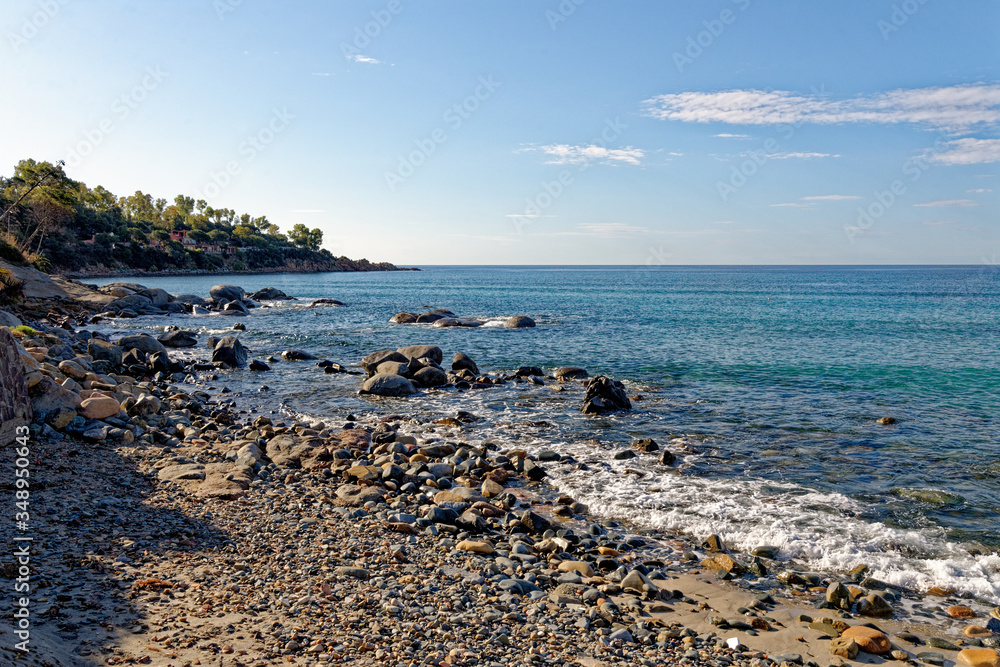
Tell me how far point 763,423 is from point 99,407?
1860cm

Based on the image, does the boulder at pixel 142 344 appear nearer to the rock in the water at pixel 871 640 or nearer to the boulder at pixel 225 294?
the rock in the water at pixel 871 640

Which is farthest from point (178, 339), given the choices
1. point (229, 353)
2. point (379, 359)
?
point (379, 359)

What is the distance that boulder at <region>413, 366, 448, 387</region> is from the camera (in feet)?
79.2

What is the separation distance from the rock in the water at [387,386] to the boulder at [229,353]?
9.46 metres

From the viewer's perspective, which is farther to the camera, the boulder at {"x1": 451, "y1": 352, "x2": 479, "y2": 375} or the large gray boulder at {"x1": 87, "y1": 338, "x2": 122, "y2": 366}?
the boulder at {"x1": 451, "y1": 352, "x2": 479, "y2": 375}

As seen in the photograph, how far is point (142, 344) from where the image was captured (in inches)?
1117

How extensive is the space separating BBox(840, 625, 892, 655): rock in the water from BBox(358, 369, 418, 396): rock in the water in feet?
57.7

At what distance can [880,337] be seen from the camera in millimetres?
38656

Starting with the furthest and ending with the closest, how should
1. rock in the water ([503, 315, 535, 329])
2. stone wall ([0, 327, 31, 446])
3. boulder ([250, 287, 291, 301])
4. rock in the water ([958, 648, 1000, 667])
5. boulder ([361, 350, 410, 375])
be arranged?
boulder ([250, 287, 291, 301]) < rock in the water ([503, 315, 535, 329]) < boulder ([361, 350, 410, 375]) < stone wall ([0, 327, 31, 446]) < rock in the water ([958, 648, 1000, 667])

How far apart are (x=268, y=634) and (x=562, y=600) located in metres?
3.72

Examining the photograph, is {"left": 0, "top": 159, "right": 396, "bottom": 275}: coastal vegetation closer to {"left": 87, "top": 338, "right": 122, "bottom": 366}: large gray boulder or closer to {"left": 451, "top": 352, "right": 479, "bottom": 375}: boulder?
{"left": 87, "top": 338, "right": 122, "bottom": 366}: large gray boulder

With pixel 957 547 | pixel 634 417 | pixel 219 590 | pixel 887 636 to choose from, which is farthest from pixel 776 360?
pixel 219 590

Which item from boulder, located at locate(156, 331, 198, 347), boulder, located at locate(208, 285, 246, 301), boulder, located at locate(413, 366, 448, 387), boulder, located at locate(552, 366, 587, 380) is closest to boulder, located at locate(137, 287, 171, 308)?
boulder, located at locate(208, 285, 246, 301)

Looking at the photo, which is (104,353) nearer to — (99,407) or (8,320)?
(8,320)
